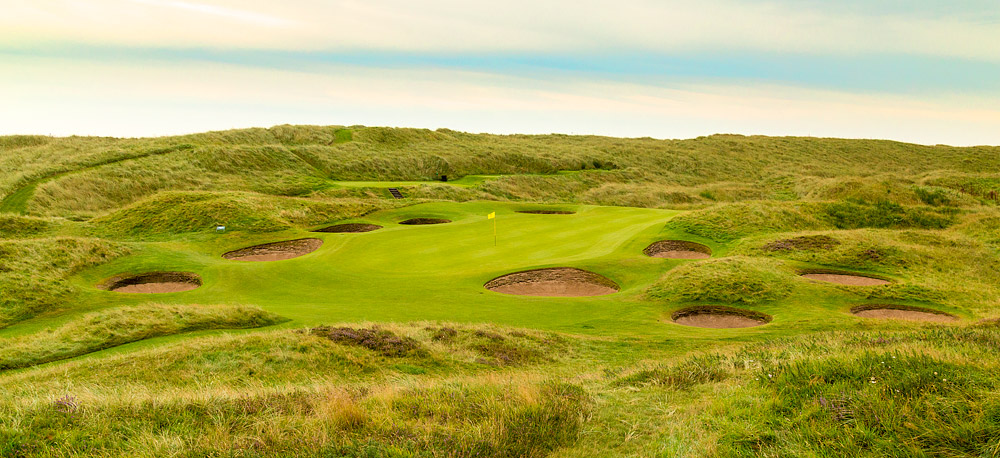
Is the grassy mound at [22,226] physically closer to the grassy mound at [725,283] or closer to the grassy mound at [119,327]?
the grassy mound at [119,327]

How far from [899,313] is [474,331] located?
530 inches

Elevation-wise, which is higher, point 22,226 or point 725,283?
point 22,226

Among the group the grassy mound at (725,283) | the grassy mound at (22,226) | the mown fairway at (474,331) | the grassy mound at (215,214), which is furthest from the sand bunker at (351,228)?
the grassy mound at (725,283)

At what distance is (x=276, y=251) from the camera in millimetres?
25062

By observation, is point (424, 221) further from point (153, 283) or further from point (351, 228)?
point (153, 283)

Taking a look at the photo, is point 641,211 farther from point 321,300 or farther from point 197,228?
point 197,228

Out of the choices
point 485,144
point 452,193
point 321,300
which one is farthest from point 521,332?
point 485,144

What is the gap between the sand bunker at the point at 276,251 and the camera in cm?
2422

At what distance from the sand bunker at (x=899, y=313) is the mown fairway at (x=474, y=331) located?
0.31 m

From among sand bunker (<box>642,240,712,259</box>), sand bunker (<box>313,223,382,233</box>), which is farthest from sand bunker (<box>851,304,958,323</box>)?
sand bunker (<box>313,223,382,233</box>)

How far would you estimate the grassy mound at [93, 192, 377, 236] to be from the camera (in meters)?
28.7

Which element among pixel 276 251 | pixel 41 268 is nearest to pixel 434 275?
pixel 276 251

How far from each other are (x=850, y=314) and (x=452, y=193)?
36302 millimetres

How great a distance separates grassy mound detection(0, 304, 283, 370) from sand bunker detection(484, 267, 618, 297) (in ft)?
26.2
